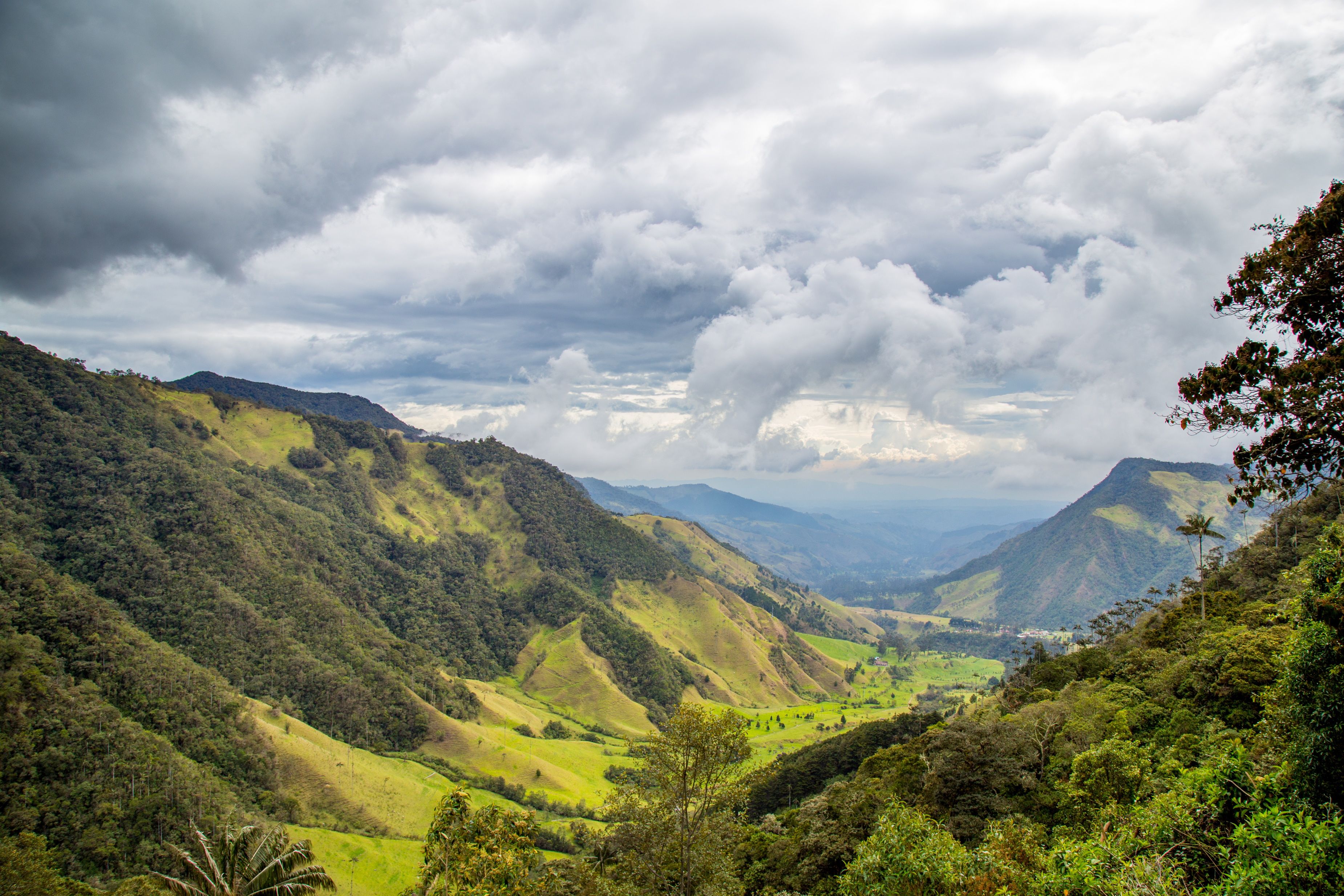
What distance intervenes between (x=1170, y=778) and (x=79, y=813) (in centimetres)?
12135

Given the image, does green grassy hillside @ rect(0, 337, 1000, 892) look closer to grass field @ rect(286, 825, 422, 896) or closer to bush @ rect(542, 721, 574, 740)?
grass field @ rect(286, 825, 422, 896)

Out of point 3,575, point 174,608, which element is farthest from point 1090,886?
point 174,608

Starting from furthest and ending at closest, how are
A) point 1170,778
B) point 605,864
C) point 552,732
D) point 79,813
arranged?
point 552,732
point 79,813
point 605,864
point 1170,778

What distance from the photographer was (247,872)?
1143 inches

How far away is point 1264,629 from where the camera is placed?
3553cm

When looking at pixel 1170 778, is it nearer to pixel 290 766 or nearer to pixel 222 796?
pixel 222 796

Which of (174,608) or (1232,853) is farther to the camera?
(174,608)

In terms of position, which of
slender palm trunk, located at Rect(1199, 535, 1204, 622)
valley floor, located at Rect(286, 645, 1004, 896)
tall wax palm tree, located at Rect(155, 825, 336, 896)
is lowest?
valley floor, located at Rect(286, 645, 1004, 896)

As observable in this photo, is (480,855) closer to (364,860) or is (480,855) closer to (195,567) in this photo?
(364,860)

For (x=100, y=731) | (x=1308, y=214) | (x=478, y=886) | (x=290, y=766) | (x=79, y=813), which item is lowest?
(x=290, y=766)

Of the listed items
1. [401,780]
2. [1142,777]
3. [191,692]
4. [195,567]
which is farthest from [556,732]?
[1142,777]

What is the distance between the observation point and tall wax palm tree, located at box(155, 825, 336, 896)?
27.1 m

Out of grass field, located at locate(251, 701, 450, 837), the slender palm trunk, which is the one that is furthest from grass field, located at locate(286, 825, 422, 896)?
the slender palm trunk

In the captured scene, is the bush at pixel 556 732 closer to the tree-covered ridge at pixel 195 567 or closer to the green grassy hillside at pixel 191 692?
the green grassy hillside at pixel 191 692
